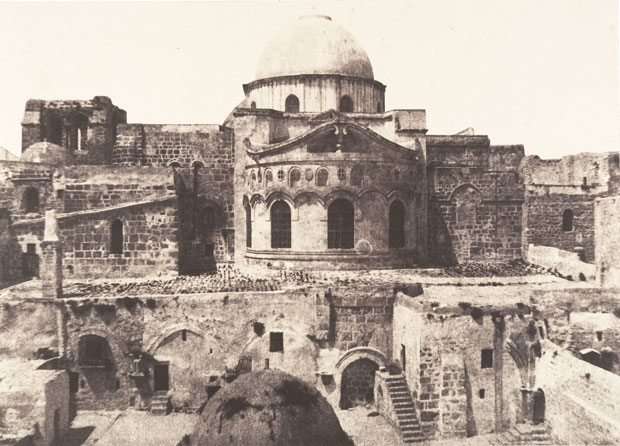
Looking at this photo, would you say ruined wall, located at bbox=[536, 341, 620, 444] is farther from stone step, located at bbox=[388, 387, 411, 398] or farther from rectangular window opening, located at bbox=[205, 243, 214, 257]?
rectangular window opening, located at bbox=[205, 243, 214, 257]

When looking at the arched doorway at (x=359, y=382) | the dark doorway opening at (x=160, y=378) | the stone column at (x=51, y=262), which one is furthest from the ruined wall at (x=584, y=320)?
the stone column at (x=51, y=262)

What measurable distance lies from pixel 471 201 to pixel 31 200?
21.7 meters

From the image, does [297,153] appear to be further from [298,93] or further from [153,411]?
[153,411]

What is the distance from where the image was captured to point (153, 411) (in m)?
19.5

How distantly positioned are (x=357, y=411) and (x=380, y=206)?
861cm

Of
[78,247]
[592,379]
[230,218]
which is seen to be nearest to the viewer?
[592,379]

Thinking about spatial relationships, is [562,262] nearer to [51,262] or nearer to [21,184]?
[51,262]

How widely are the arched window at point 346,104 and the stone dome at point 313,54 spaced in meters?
1.20

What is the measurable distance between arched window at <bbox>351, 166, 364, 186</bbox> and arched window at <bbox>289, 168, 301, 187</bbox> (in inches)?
87.9

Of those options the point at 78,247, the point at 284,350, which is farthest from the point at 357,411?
the point at 78,247

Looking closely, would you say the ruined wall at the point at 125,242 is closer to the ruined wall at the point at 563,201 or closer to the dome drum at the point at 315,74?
the dome drum at the point at 315,74

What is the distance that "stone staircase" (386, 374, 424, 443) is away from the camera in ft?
57.4

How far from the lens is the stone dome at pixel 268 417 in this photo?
11.2m

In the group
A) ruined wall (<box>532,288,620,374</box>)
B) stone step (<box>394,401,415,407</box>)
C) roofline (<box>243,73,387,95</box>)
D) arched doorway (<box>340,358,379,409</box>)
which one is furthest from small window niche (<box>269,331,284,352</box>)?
roofline (<box>243,73,387,95</box>)
